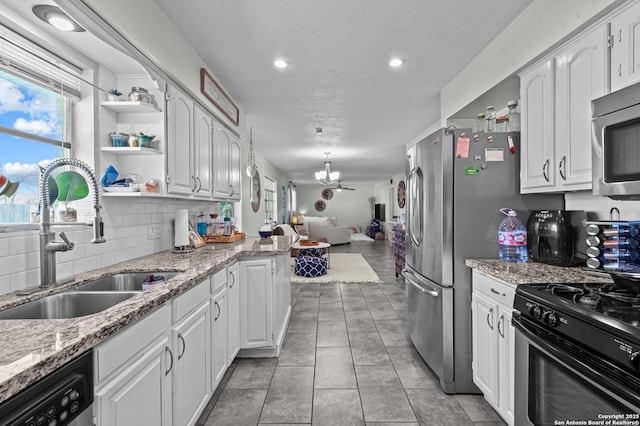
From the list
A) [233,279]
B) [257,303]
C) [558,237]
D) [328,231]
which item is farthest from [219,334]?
[328,231]

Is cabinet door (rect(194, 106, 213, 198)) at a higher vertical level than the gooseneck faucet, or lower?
higher

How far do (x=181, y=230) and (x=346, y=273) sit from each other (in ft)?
12.7

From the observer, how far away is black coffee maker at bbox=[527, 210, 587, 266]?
1848 millimetres

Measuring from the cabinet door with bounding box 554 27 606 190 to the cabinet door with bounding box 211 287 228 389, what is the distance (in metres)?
2.17

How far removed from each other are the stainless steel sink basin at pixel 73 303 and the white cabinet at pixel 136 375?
25cm

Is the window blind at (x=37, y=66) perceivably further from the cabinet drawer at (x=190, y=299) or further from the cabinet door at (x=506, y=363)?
the cabinet door at (x=506, y=363)

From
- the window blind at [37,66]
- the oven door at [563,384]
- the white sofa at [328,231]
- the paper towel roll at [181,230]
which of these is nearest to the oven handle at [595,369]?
the oven door at [563,384]

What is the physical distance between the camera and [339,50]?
263 centimetres

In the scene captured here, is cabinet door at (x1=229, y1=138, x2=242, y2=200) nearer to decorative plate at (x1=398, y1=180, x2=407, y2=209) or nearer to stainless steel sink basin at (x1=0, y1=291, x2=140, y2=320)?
stainless steel sink basin at (x1=0, y1=291, x2=140, y2=320)

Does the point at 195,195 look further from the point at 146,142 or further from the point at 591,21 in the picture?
the point at 591,21

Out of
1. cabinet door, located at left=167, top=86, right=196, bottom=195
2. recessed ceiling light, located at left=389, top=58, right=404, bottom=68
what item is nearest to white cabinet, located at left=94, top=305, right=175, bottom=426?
cabinet door, located at left=167, top=86, right=196, bottom=195

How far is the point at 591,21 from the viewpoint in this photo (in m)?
1.59

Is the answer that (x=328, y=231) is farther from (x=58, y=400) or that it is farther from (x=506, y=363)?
(x=58, y=400)

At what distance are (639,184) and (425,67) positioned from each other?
213 centimetres
